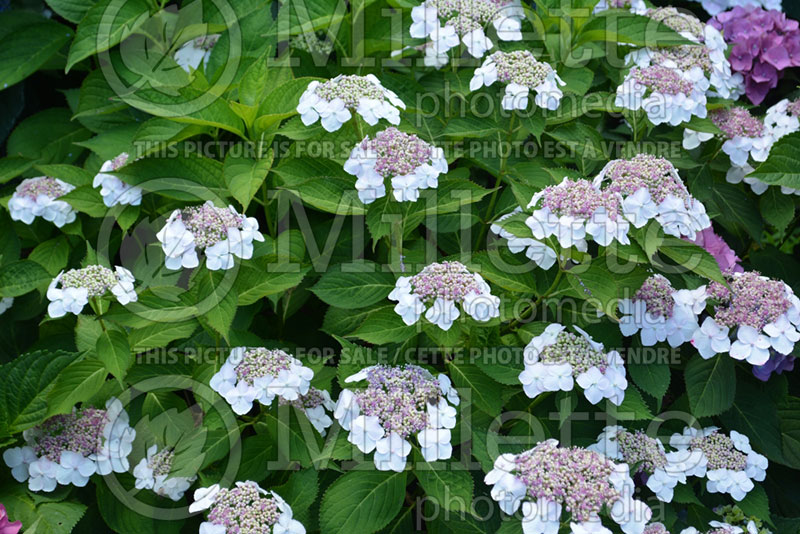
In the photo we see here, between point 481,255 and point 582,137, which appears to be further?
point 582,137

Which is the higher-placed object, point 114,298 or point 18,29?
point 18,29

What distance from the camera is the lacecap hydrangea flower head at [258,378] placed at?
1.60 metres

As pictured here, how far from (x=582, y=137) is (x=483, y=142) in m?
0.24

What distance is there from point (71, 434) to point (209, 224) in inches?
22.6

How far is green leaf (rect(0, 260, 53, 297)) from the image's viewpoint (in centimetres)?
205

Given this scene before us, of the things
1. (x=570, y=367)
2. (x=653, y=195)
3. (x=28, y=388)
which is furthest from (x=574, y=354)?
(x=28, y=388)

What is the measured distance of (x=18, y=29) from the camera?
2.63m

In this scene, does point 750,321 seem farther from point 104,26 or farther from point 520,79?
point 104,26

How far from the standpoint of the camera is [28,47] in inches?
103

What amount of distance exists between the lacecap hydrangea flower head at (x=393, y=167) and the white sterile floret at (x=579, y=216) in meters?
0.23

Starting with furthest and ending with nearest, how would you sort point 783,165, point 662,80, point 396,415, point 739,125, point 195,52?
point 195,52
point 739,125
point 783,165
point 662,80
point 396,415

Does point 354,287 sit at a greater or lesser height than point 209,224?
lesser

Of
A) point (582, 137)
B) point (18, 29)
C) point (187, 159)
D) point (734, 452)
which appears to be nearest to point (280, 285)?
point (187, 159)

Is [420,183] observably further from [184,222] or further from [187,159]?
[187,159]
